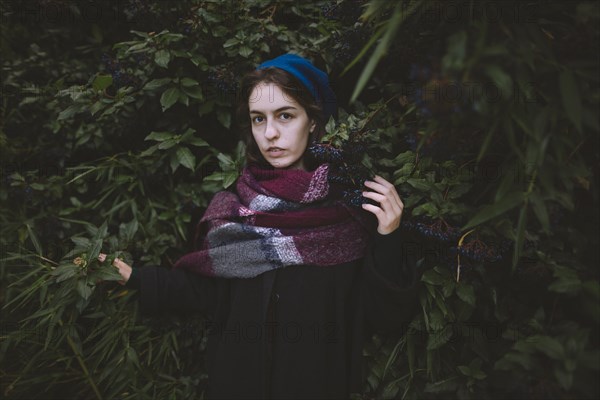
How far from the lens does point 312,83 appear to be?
1528 mm

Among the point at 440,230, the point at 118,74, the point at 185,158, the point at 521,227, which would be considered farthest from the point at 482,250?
the point at 118,74

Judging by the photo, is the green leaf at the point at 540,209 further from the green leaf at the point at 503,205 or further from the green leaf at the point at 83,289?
the green leaf at the point at 83,289

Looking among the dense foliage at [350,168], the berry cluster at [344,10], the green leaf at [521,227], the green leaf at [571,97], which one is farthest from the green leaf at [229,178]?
the green leaf at [571,97]

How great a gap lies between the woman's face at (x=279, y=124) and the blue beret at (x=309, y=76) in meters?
0.07

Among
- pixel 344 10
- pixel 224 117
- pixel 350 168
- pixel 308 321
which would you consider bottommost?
pixel 308 321

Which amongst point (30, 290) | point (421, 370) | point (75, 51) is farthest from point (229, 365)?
point (75, 51)

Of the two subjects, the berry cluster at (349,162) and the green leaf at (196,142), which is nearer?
the berry cluster at (349,162)

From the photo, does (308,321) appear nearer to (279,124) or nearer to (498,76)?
(279,124)

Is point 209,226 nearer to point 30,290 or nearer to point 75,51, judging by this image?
point 30,290

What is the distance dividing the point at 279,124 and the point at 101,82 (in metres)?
0.76

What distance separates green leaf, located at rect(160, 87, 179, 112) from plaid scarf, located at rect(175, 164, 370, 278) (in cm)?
45

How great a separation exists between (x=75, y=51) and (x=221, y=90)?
0.95 metres

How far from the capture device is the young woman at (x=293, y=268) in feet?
4.67

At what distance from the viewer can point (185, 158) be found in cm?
168
